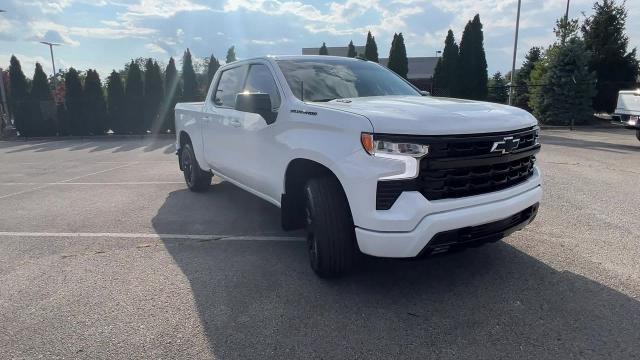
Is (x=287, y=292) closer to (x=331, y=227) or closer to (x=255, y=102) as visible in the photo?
(x=331, y=227)

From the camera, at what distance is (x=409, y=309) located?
307cm

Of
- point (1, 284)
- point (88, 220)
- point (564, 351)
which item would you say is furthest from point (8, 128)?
point (564, 351)

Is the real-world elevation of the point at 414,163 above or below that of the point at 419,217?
above

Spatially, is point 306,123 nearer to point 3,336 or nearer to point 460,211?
point 460,211

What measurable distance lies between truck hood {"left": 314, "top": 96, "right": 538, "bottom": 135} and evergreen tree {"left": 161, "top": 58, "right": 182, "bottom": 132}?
773 inches

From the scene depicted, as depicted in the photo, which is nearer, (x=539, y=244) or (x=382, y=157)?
(x=382, y=157)

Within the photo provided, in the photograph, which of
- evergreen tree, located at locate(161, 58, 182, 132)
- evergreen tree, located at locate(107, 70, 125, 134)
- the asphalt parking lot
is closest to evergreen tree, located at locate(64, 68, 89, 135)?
evergreen tree, located at locate(107, 70, 125, 134)

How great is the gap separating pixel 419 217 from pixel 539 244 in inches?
83.3

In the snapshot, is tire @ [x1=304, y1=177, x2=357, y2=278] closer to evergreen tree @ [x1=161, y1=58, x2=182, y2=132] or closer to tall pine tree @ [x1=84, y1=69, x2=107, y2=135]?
evergreen tree @ [x1=161, y1=58, x2=182, y2=132]

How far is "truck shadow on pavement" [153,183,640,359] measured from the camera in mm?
2611

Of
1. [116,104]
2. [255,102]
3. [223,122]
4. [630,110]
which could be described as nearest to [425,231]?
[255,102]

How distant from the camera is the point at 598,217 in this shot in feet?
16.8

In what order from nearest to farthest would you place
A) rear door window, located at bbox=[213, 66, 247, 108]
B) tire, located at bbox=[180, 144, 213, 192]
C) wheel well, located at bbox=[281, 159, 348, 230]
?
wheel well, located at bbox=[281, 159, 348, 230] < rear door window, located at bbox=[213, 66, 247, 108] < tire, located at bbox=[180, 144, 213, 192]

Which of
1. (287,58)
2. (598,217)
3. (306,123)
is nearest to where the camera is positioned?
(306,123)
